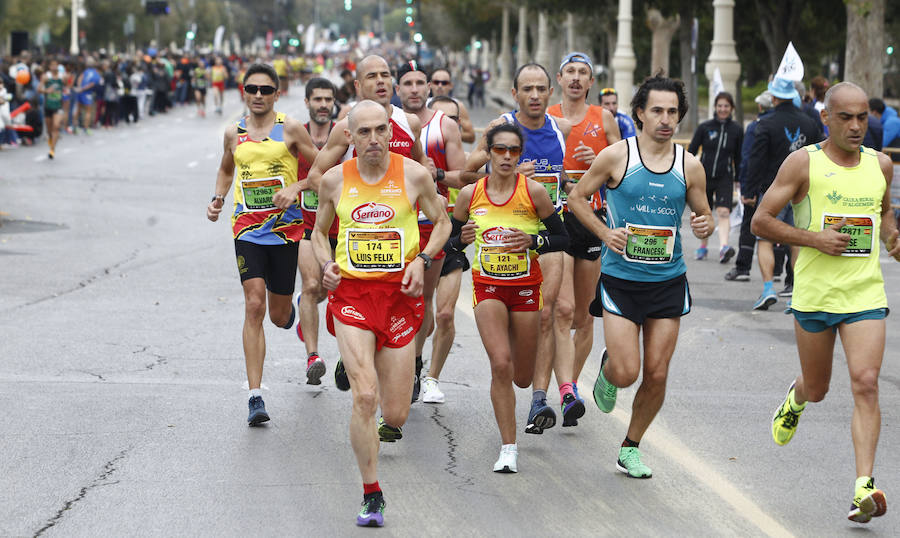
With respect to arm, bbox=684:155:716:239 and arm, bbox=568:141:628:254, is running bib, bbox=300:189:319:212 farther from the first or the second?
arm, bbox=684:155:716:239

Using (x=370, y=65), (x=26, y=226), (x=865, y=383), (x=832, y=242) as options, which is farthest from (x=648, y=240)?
(x=26, y=226)

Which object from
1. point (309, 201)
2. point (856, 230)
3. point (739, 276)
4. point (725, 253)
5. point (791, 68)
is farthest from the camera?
point (725, 253)

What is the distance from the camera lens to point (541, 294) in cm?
780

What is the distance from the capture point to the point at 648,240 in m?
7.08

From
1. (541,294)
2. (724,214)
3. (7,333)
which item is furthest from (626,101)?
(541,294)

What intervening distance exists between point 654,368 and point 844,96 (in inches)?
60.8

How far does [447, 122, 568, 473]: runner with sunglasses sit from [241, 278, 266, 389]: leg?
1499 millimetres

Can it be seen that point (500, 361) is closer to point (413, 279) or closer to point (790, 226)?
point (413, 279)

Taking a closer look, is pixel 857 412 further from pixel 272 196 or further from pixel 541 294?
pixel 272 196

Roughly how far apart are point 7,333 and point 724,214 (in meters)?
8.13

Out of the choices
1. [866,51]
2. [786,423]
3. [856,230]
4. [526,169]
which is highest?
[866,51]

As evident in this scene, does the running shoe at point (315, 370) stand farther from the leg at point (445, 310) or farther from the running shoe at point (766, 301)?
the running shoe at point (766, 301)

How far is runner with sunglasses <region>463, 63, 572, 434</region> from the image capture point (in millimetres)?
7840

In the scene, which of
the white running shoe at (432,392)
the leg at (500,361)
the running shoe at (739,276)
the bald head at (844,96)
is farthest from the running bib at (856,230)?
the running shoe at (739,276)
